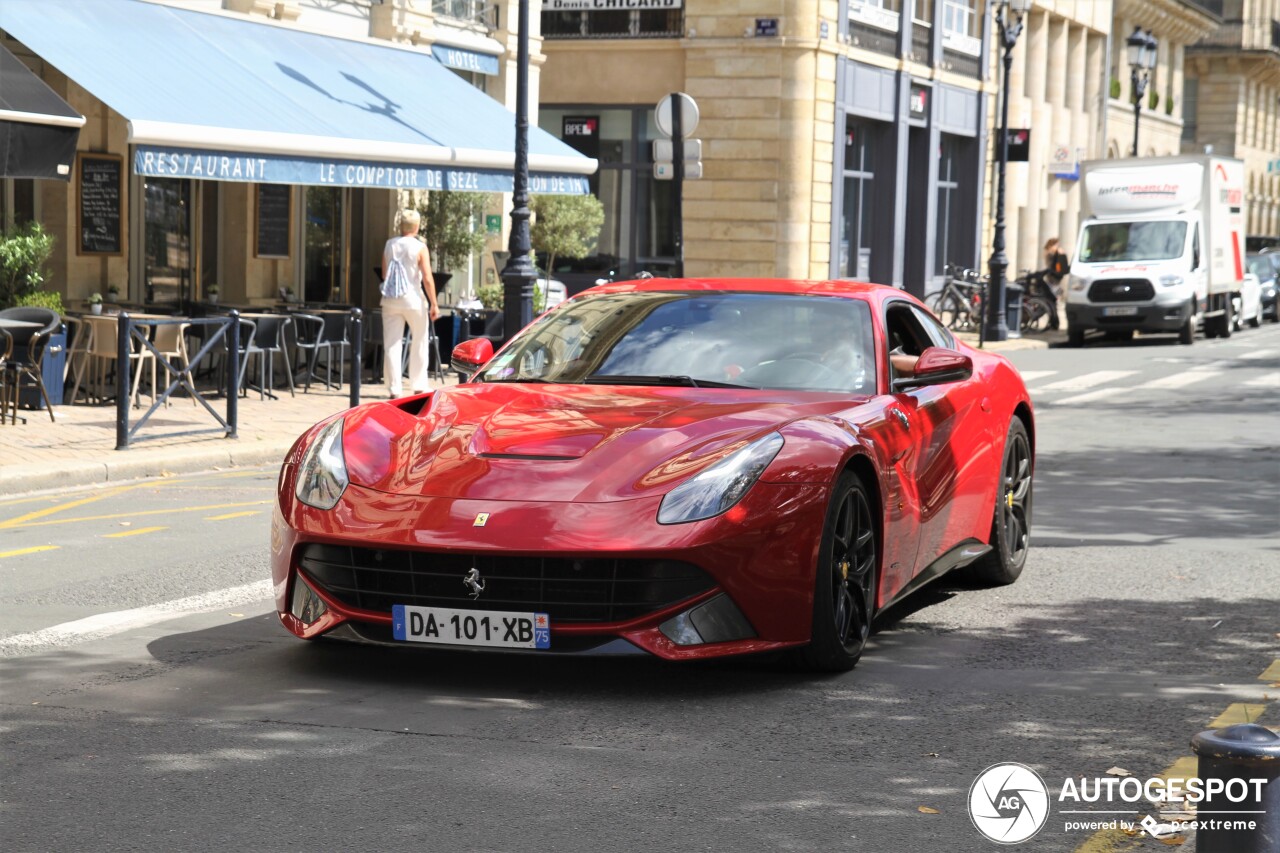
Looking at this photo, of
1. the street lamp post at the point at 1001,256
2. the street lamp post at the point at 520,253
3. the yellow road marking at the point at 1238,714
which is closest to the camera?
the yellow road marking at the point at 1238,714

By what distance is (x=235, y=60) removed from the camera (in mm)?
18500

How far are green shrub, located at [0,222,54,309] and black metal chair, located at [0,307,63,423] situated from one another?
1206 millimetres

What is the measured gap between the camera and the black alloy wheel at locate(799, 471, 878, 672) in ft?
20.4

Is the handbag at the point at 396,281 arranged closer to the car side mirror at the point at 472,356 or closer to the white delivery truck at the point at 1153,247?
the car side mirror at the point at 472,356

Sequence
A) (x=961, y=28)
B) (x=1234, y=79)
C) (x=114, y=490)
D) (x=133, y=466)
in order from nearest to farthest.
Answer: (x=114, y=490) < (x=133, y=466) < (x=961, y=28) < (x=1234, y=79)

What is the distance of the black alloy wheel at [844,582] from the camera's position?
6227 mm

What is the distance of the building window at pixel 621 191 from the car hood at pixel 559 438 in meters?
28.0

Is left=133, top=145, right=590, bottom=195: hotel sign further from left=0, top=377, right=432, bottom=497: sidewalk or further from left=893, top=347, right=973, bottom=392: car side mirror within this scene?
left=893, top=347, right=973, bottom=392: car side mirror

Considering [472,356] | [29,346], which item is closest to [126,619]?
[472,356]

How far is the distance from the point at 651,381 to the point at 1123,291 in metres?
26.9

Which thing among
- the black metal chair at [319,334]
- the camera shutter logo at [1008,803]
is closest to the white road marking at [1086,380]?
the black metal chair at [319,334]

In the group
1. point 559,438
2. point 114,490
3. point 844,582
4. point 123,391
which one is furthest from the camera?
point 123,391

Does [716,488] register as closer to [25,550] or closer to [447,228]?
[25,550]

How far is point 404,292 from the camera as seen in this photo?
58.3 ft
